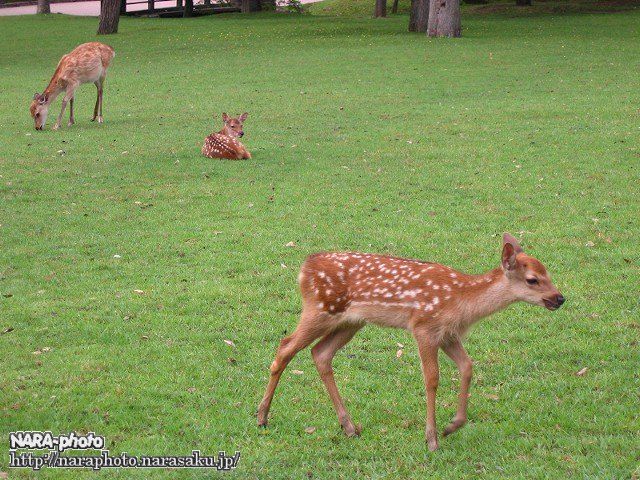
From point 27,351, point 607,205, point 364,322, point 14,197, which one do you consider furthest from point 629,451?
point 14,197

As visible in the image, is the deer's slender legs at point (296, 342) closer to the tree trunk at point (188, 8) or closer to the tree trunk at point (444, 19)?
the tree trunk at point (444, 19)

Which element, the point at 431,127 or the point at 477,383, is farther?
the point at 431,127

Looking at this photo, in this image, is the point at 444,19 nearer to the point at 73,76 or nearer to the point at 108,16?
the point at 108,16

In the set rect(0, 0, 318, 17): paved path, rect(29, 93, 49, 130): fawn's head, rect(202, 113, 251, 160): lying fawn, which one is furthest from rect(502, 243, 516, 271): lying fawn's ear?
rect(0, 0, 318, 17): paved path

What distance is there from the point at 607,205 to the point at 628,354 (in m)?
4.53

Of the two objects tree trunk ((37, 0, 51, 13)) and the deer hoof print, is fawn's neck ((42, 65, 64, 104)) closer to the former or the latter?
the deer hoof print

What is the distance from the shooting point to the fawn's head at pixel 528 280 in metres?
5.50

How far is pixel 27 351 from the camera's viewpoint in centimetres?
720

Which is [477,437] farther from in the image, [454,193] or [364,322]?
[454,193]

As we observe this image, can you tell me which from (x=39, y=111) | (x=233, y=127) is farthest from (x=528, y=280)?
(x=39, y=111)

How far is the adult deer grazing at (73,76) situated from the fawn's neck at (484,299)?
13949mm

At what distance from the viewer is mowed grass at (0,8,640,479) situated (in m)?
5.82

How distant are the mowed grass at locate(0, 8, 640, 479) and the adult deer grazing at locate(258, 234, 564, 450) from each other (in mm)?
399

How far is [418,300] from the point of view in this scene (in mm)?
5648
